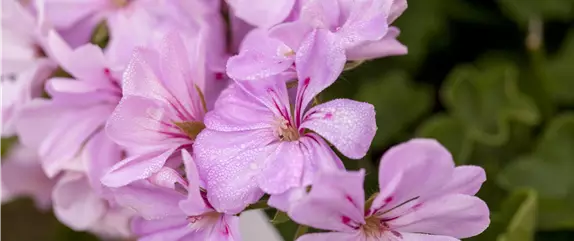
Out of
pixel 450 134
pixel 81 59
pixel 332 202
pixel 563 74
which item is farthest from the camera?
pixel 563 74

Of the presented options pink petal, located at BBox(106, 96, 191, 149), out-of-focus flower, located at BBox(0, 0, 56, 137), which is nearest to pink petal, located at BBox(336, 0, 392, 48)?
pink petal, located at BBox(106, 96, 191, 149)

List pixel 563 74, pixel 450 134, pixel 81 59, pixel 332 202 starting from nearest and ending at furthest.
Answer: pixel 332 202 < pixel 81 59 < pixel 450 134 < pixel 563 74

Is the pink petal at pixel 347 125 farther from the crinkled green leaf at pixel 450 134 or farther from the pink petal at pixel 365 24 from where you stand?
the crinkled green leaf at pixel 450 134

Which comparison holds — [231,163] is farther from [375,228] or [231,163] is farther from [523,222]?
[523,222]

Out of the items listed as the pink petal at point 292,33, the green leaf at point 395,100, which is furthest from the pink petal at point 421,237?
the green leaf at point 395,100

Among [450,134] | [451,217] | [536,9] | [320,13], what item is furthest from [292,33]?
[536,9]

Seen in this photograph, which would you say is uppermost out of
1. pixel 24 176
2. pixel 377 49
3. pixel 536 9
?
pixel 377 49
